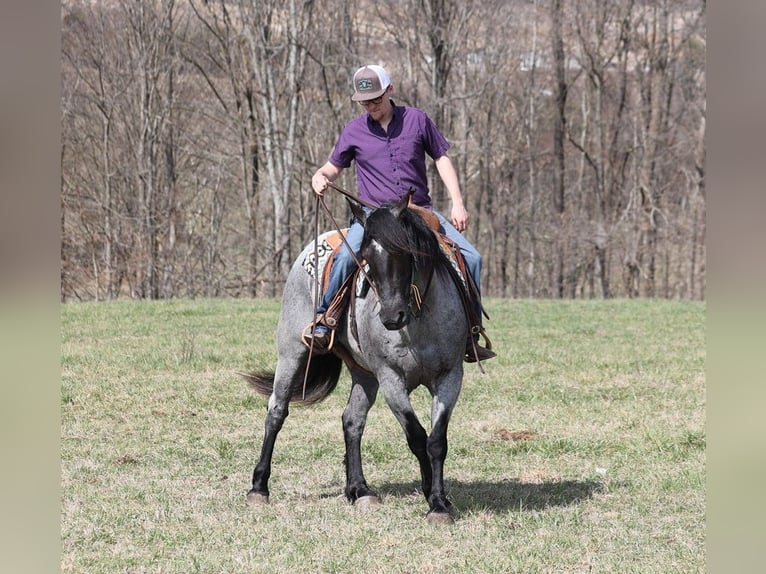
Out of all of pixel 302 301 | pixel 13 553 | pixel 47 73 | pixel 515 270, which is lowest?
pixel 515 270

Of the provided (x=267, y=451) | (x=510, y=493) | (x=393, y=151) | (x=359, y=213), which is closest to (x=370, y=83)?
(x=393, y=151)

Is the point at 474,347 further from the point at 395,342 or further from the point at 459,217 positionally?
the point at 459,217

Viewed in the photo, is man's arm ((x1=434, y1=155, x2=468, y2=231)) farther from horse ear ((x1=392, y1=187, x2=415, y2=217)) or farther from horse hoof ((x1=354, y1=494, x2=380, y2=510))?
horse hoof ((x1=354, y1=494, x2=380, y2=510))

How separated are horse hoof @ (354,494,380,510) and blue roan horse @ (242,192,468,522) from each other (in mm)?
10

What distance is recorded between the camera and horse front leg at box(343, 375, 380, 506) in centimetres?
678

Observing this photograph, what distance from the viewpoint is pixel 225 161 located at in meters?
29.5

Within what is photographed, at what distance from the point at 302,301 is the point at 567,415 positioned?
12.9 feet

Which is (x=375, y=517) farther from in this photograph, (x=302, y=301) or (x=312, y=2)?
(x=312, y=2)

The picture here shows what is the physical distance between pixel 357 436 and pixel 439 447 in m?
1.01

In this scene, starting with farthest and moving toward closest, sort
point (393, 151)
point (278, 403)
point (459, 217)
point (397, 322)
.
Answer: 1. point (278, 403)
2. point (459, 217)
3. point (393, 151)
4. point (397, 322)

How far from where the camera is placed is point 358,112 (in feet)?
93.4

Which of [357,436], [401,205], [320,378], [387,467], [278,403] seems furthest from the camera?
[387,467]

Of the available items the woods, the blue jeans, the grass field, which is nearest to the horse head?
the blue jeans

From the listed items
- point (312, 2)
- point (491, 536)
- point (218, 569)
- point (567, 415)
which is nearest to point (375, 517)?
point (491, 536)
